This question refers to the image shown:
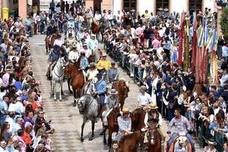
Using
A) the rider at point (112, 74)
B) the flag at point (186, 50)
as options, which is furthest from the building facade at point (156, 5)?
the rider at point (112, 74)

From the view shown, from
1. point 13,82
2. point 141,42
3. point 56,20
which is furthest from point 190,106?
point 56,20

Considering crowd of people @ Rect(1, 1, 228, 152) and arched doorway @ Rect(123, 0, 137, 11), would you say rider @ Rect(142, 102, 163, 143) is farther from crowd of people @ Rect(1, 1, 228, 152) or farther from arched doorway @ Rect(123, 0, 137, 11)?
arched doorway @ Rect(123, 0, 137, 11)

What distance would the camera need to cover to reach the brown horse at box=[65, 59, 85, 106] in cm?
2805

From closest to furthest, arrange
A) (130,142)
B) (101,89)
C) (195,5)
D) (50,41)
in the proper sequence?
1. (130,142)
2. (101,89)
3. (50,41)
4. (195,5)

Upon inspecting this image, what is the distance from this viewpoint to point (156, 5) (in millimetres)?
54219

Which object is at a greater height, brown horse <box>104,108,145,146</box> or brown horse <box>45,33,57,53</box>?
brown horse <box>45,33,57,53</box>

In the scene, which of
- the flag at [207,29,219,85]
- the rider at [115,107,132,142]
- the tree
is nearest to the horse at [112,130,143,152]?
the rider at [115,107,132,142]

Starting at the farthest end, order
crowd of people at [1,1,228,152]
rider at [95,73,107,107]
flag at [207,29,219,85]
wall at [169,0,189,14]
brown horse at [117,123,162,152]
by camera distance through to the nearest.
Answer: wall at [169,0,189,14], flag at [207,29,219,85], rider at [95,73,107,107], crowd of people at [1,1,228,152], brown horse at [117,123,162,152]

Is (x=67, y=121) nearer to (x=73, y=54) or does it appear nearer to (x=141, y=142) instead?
(x=73, y=54)

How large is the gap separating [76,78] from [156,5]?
26958 millimetres

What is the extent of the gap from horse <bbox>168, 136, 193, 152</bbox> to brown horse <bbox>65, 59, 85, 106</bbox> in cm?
807

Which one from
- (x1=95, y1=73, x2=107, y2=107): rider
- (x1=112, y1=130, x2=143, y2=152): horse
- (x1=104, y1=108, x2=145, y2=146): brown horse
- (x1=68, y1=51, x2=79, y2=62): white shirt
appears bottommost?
(x1=112, y1=130, x2=143, y2=152): horse

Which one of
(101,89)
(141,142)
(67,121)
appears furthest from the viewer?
(67,121)

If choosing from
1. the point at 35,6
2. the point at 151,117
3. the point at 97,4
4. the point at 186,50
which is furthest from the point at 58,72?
the point at 97,4
